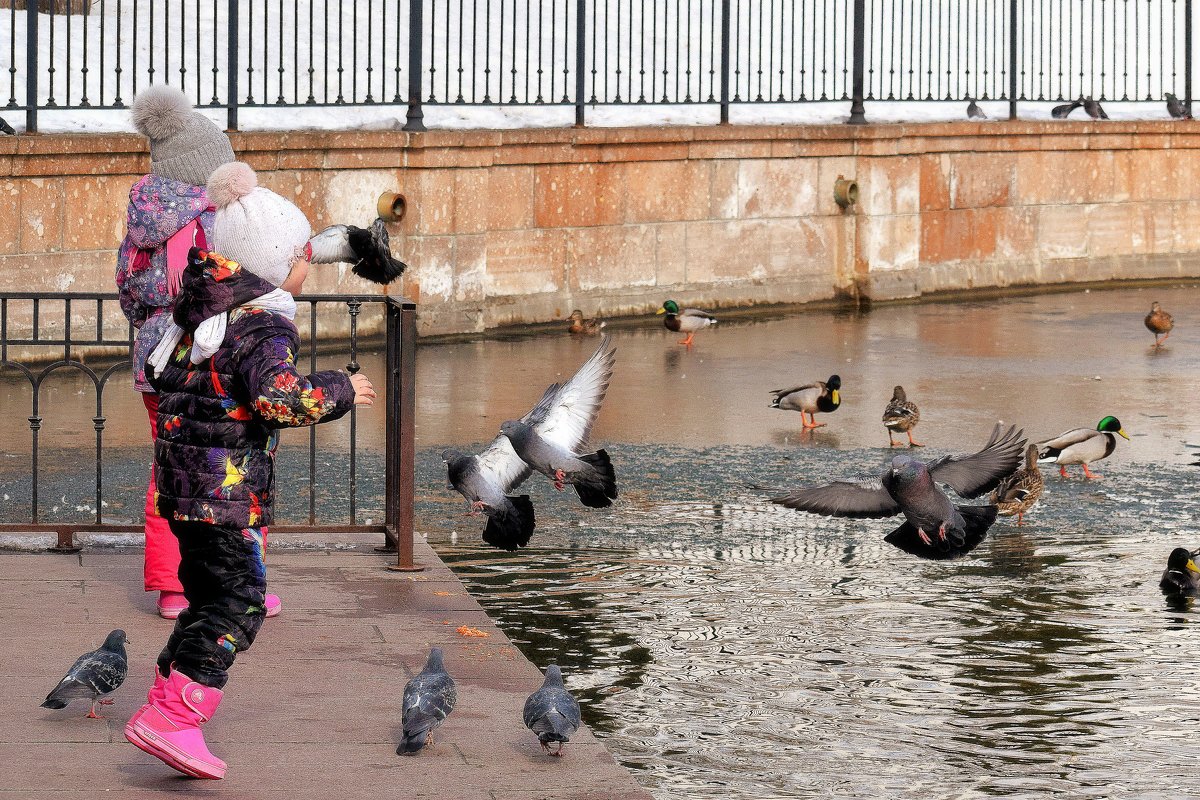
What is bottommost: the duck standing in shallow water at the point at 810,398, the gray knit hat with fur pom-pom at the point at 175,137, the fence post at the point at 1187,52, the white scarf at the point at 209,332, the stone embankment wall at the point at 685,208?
the duck standing in shallow water at the point at 810,398

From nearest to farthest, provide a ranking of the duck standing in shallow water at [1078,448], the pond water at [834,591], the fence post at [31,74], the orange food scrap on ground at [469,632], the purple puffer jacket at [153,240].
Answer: the pond water at [834,591], the purple puffer jacket at [153,240], the orange food scrap on ground at [469,632], the duck standing in shallow water at [1078,448], the fence post at [31,74]

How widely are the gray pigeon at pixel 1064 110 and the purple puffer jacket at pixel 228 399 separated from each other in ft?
65.1

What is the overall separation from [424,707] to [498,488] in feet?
7.51

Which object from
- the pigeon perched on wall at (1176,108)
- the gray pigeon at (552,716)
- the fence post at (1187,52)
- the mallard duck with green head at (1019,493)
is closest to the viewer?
the gray pigeon at (552,716)

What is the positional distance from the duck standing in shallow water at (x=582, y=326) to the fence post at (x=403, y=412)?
927cm

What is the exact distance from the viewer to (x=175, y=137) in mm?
6695

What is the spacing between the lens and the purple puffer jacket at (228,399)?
5090 mm

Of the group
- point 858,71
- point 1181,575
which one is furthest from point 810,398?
point 858,71

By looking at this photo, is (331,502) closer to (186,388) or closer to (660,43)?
(186,388)

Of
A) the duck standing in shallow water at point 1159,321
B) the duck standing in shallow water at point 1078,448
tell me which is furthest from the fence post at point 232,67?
the duck standing in shallow water at point 1078,448

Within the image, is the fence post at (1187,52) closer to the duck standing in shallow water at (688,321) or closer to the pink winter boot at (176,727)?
the duck standing in shallow water at (688,321)

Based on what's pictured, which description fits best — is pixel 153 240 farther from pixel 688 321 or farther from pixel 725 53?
pixel 725 53

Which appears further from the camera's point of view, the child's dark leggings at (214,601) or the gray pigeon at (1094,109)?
the gray pigeon at (1094,109)

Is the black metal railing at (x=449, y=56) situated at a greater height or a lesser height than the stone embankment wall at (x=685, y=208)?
greater
